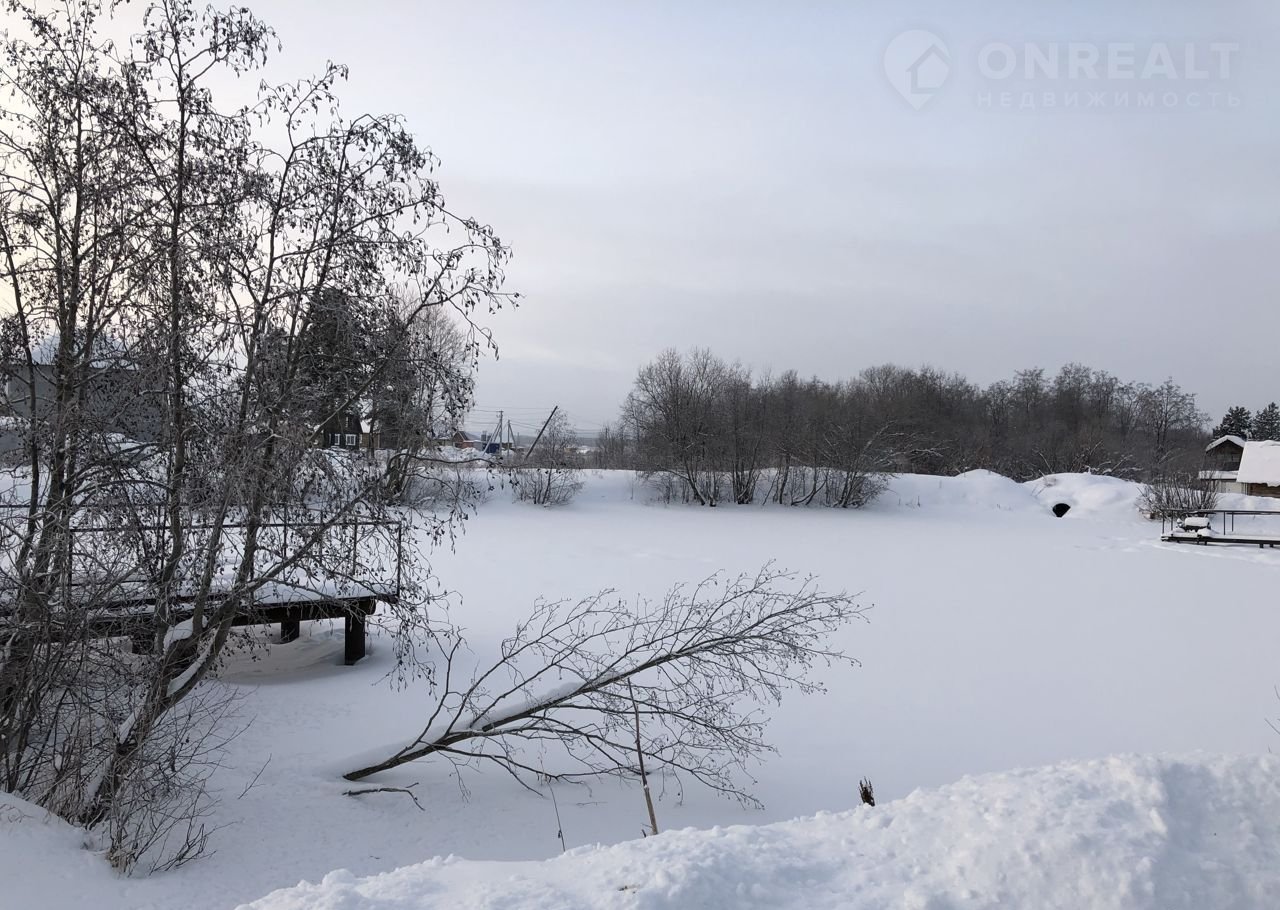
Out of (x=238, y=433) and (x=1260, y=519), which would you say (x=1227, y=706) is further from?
(x=1260, y=519)

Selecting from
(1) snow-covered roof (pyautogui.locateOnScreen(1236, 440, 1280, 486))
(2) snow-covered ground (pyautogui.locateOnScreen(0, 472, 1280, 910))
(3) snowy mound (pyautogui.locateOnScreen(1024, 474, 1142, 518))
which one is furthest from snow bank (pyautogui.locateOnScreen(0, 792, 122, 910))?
(1) snow-covered roof (pyautogui.locateOnScreen(1236, 440, 1280, 486))

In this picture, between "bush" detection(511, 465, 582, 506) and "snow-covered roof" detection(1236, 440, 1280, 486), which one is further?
"snow-covered roof" detection(1236, 440, 1280, 486)

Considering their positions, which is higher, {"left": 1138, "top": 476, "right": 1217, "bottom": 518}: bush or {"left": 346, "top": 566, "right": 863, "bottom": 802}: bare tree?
{"left": 1138, "top": 476, "right": 1217, "bottom": 518}: bush

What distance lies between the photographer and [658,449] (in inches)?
1176

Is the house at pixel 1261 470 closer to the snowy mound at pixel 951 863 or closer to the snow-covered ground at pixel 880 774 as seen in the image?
the snow-covered ground at pixel 880 774

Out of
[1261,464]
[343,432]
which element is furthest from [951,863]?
[1261,464]

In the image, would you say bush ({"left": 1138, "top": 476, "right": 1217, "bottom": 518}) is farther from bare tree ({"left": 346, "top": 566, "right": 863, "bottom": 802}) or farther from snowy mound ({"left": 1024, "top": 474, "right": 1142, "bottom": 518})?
bare tree ({"left": 346, "top": 566, "right": 863, "bottom": 802})

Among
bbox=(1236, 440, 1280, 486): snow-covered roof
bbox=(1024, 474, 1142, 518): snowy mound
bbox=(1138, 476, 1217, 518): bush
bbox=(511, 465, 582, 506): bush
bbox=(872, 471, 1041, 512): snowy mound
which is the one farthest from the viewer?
bbox=(1236, 440, 1280, 486): snow-covered roof

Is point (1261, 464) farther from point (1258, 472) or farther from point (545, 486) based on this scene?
point (545, 486)

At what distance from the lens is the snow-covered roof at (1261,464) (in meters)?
32.4

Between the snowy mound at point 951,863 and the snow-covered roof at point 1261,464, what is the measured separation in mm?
35881

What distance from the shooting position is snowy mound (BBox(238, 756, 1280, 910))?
116 inches

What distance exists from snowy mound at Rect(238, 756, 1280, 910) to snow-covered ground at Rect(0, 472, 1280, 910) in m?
0.01

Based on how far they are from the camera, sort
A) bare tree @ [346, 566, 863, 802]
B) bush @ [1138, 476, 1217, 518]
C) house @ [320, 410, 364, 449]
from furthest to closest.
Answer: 1. bush @ [1138, 476, 1217, 518]
2. bare tree @ [346, 566, 863, 802]
3. house @ [320, 410, 364, 449]
